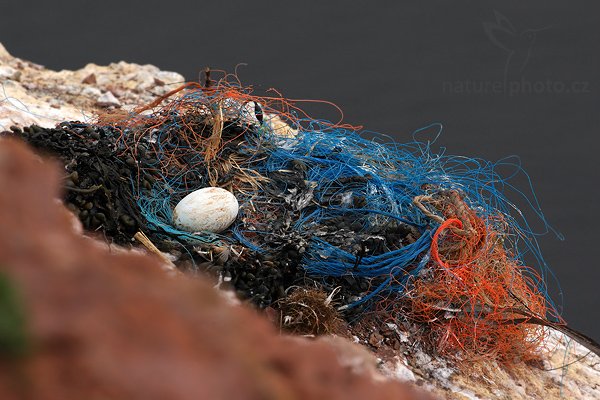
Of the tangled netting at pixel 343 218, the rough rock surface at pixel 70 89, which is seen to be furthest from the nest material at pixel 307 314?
the rough rock surface at pixel 70 89

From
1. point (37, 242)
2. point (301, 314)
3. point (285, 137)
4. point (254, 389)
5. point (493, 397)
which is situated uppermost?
point (37, 242)

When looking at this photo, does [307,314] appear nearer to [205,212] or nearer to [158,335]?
[205,212]

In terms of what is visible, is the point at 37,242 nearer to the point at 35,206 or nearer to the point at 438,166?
the point at 35,206

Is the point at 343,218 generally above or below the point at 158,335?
below

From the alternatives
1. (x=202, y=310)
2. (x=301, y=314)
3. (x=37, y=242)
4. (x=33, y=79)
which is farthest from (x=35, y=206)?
(x=33, y=79)

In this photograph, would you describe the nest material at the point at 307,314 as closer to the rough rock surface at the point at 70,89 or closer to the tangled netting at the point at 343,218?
the tangled netting at the point at 343,218

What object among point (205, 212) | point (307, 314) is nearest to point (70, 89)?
point (205, 212)
